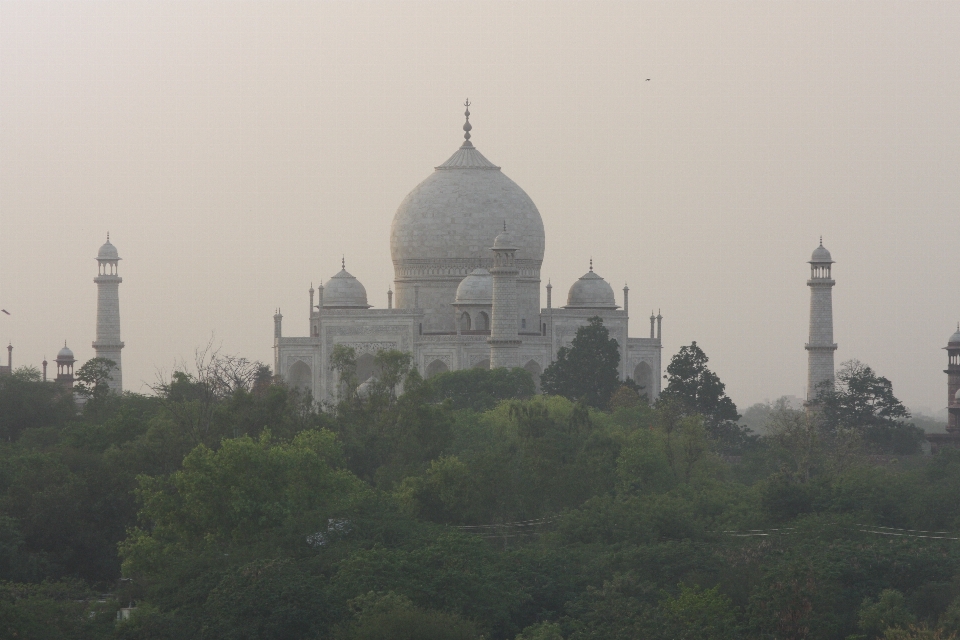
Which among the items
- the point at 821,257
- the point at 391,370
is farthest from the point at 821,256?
the point at 391,370

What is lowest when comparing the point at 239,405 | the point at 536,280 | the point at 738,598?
the point at 738,598

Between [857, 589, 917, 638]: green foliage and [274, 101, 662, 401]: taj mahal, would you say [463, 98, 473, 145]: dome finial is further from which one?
[857, 589, 917, 638]: green foliage

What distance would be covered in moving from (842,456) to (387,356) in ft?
37.2

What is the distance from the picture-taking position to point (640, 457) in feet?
134

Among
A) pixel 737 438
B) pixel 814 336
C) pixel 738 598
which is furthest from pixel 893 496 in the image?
pixel 814 336

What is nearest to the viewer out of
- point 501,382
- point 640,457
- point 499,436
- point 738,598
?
point 738,598

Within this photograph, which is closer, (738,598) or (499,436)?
(738,598)

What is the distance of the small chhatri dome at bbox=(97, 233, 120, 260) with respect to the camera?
62.9 meters

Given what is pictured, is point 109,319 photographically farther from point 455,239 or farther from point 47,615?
point 47,615

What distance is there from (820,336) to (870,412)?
3477 millimetres

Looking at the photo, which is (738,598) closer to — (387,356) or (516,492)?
(516,492)

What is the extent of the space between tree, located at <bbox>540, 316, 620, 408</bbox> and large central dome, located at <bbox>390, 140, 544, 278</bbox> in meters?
7.09

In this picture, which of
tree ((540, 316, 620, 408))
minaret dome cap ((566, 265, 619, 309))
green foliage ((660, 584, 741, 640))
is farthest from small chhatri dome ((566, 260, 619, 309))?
green foliage ((660, 584, 741, 640))

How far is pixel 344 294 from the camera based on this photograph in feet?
209
